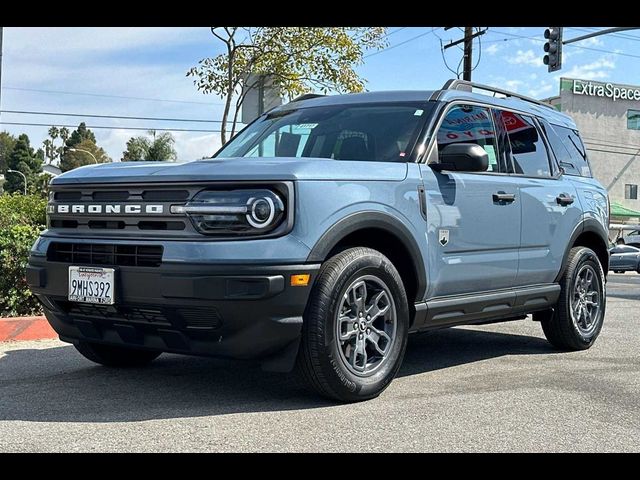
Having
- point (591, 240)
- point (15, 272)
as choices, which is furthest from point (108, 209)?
point (591, 240)

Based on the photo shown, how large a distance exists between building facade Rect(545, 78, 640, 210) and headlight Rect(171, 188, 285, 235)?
49464 mm

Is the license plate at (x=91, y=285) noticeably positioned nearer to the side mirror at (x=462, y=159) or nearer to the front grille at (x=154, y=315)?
the front grille at (x=154, y=315)

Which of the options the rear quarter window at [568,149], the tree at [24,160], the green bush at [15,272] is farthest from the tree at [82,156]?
the rear quarter window at [568,149]

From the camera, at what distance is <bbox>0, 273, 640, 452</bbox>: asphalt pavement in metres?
3.77

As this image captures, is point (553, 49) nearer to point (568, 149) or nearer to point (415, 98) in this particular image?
point (568, 149)

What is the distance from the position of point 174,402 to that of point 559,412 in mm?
2145

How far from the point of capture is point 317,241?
14.0ft

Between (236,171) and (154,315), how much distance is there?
881 millimetres

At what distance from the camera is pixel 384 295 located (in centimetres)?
472

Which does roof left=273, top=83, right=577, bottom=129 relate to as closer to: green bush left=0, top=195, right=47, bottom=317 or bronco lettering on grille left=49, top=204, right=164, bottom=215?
bronco lettering on grille left=49, top=204, right=164, bottom=215
